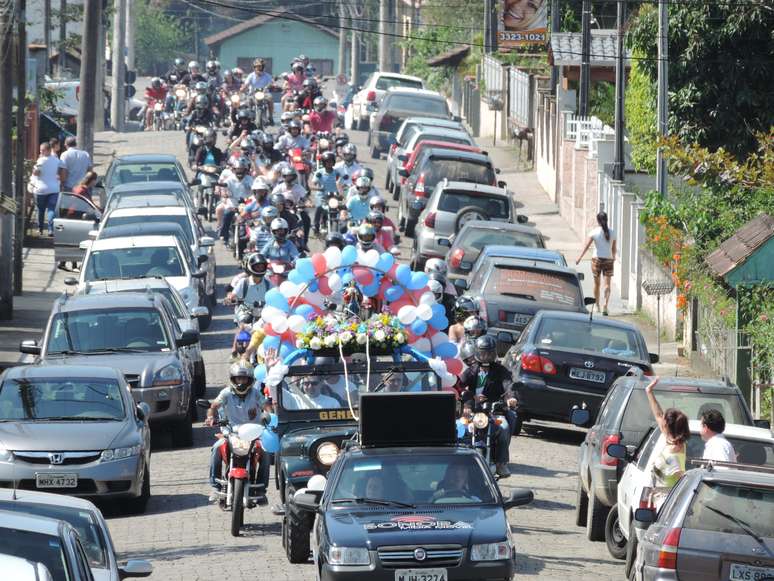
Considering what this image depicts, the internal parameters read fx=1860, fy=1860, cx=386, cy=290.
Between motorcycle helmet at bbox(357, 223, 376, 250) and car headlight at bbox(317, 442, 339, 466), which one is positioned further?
motorcycle helmet at bbox(357, 223, 376, 250)

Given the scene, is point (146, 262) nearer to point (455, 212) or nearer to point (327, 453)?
point (455, 212)

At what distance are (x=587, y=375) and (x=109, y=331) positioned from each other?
5394 millimetres

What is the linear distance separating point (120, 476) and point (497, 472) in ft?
11.0

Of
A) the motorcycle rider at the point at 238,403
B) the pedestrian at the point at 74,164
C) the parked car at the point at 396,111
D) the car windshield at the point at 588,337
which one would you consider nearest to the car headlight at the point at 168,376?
the motorcycle rider at the point at 238,403

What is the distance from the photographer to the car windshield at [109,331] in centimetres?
2075

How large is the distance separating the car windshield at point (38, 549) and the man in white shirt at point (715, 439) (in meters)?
5.67

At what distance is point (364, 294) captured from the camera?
1938 cm

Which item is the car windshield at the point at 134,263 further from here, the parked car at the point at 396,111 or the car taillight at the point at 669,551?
the parked car at the point at 396,111

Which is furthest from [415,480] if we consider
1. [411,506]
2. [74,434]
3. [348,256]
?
[348,256]

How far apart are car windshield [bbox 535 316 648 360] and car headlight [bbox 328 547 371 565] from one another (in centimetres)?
920

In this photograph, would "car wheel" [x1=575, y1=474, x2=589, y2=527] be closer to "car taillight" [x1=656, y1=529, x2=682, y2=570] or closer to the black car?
the black car

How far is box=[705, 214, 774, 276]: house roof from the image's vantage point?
2225 centimetres

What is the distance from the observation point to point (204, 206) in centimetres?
3938

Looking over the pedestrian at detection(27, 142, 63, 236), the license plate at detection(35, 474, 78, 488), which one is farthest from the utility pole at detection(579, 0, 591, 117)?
the license plate at detection(35, 474, 78, 488)
